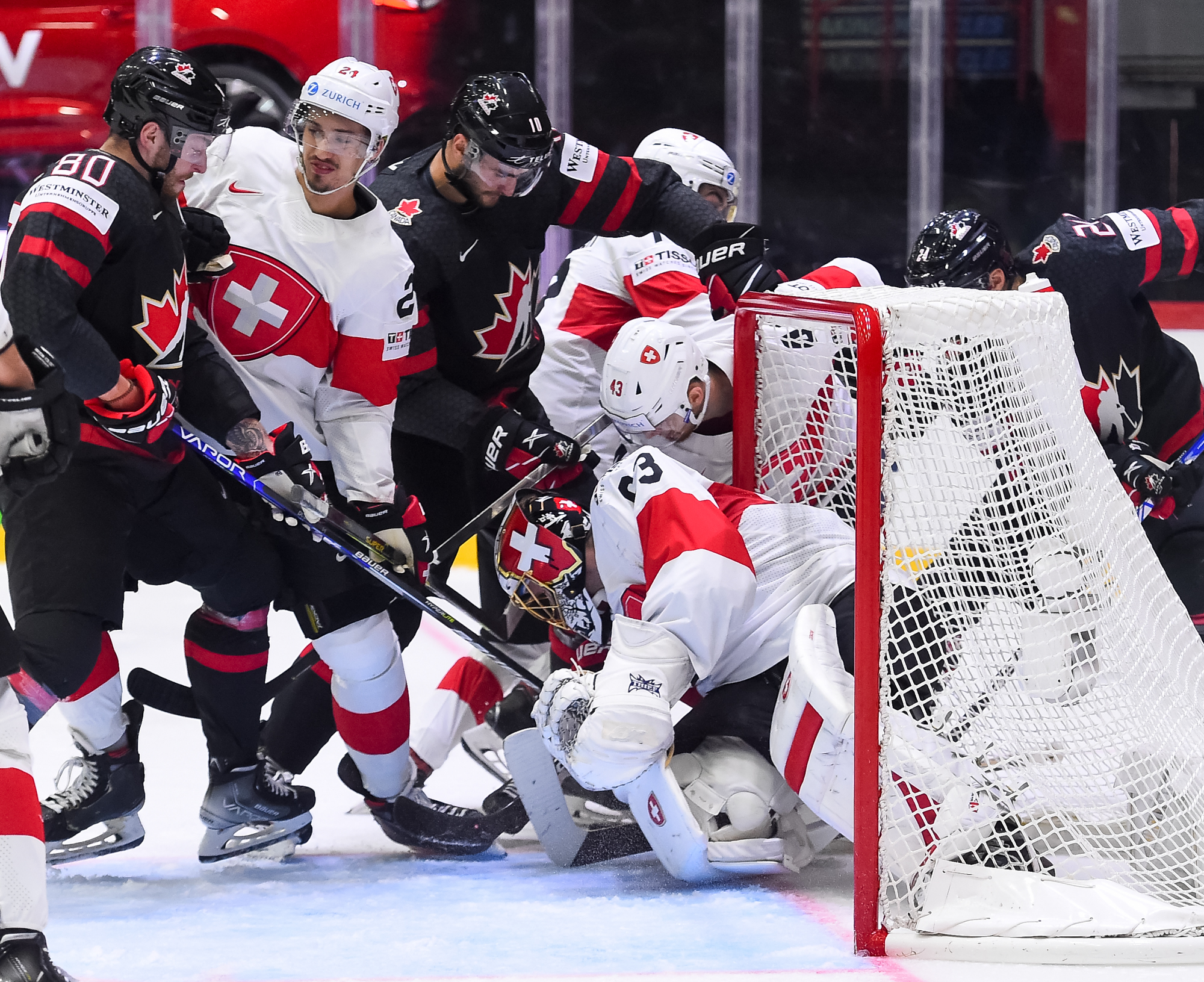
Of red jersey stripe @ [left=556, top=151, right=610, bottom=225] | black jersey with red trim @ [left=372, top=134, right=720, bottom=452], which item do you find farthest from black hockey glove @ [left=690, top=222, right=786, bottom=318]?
red jersey stripe @ [left=556, top=151, right=610, bottom=225]

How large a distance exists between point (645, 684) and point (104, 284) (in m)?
0.99

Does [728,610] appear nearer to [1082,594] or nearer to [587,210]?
[1082,594]

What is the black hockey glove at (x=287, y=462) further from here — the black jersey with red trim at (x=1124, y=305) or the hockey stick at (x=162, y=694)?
the black jersey with red trim at (x=1124, y=305)

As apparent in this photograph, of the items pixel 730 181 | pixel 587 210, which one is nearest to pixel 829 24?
pixel 730 181

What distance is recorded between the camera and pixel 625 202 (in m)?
2.96

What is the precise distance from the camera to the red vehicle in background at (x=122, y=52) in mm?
5379

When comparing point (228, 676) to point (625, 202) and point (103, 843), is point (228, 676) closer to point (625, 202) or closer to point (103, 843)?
point (103, 843)

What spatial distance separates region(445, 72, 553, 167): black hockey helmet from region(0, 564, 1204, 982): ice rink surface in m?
1.23

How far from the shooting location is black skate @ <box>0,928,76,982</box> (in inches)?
59.6

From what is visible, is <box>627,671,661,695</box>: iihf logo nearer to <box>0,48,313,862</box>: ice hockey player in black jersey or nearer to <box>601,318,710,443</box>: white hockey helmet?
<box>601,318,710,443</box>: white hockey helmet

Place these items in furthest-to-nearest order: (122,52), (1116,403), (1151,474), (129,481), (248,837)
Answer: (122,52) < (1116,403) < (1151,474) < (248,837) < (129,481)

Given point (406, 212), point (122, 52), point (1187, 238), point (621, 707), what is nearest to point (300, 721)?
point (621, 707)

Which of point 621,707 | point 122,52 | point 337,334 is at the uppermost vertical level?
point 122,52

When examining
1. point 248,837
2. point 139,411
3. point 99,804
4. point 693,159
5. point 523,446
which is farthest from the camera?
point 693,159
